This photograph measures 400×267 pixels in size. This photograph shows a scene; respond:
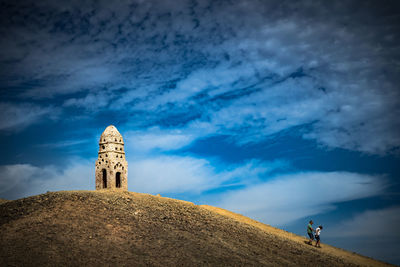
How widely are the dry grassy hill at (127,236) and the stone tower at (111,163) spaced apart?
6677 mm

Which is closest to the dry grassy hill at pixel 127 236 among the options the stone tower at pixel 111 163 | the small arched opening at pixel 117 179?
the stone tower at pixel 111 163

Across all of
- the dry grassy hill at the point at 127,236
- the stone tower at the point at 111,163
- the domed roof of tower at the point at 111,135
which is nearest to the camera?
the dry grassy hill at the point at 127,236

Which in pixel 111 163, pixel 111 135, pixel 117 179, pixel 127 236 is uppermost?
pixel 111 135

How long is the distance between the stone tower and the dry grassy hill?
6.68m

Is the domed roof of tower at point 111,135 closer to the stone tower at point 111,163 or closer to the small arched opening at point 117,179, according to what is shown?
the stone tower at point 111,163

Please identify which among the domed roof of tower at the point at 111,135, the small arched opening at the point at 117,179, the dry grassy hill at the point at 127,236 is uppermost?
the domed roof of tower at the point at 111,135

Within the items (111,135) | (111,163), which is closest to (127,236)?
(111,163)

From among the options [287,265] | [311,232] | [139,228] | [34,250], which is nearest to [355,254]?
[311,232]

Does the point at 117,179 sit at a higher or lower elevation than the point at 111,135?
lower

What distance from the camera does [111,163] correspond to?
35469mm

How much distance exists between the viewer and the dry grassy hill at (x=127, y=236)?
18.9 metres

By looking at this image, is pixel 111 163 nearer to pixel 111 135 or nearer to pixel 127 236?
pixel 111 135

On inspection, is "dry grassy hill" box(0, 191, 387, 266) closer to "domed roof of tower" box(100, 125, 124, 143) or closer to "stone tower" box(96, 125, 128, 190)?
"stone tower" box(96, 125, 128, 190)

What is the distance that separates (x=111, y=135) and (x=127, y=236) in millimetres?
17484
